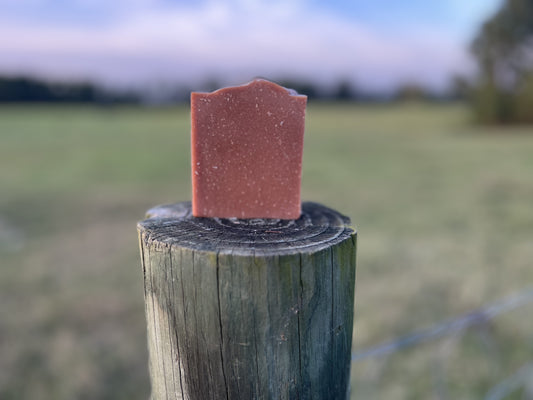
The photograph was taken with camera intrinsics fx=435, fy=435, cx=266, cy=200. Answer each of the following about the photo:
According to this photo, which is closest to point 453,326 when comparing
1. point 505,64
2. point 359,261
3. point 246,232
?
point 246,232

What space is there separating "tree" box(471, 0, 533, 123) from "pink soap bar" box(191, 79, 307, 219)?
29.0 meters

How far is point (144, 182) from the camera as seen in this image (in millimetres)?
13336

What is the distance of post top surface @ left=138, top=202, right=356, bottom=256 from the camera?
1.06m

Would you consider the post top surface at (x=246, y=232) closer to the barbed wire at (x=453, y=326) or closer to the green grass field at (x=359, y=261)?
the barbed wire at (x=453, y=326)

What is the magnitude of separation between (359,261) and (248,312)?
5.74 meters

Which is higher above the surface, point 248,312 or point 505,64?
point 505,64

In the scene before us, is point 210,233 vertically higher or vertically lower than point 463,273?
higher

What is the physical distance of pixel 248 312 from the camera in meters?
1.01

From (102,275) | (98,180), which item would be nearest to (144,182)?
(98,180)

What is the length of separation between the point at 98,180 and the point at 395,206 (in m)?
9.08

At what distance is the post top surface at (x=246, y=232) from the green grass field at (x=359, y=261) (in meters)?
1.74

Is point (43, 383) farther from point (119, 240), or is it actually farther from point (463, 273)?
point (463, 273)

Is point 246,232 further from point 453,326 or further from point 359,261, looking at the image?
point 359,261

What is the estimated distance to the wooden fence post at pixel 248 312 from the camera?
3.32 feet
